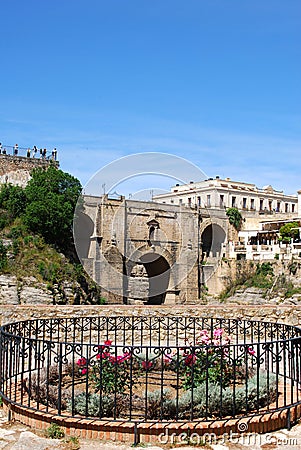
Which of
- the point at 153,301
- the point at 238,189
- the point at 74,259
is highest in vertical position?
the point at 238,189

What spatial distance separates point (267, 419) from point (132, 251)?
118 feet

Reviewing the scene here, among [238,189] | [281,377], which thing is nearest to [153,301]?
[238,189]

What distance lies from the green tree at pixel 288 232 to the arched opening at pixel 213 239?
17.7 ft

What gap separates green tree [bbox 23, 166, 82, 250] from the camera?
33.8m

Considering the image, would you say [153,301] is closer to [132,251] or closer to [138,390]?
[132,251]

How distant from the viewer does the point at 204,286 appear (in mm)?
45781

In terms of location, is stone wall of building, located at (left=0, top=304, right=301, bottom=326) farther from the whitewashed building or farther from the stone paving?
the whitewashed building

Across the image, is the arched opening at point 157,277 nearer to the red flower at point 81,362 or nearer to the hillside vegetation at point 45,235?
the hillside vegetation at point 45,235

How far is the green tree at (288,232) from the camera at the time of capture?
44.5m

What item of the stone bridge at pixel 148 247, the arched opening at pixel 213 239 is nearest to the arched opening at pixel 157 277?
the stone bridge at pixel 148 247

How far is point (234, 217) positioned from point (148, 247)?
10.4m

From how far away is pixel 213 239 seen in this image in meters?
48.4

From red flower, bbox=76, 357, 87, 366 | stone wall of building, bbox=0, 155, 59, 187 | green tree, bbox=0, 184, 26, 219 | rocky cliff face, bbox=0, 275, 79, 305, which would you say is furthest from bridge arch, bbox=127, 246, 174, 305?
red flower, bbox=76, 357, 87, 366

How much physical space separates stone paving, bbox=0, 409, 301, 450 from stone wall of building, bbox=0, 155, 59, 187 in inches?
1348
